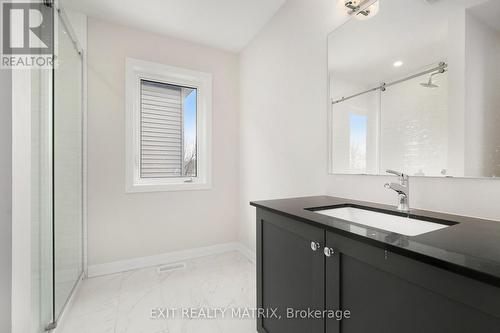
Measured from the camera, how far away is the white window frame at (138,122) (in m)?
2.38

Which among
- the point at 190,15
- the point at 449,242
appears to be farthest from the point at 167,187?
the point at 449,242

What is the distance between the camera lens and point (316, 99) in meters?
1.71

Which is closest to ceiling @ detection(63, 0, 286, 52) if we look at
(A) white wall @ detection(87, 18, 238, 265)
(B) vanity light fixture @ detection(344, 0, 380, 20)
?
(A) white wall @ detection(87, 18, 238, 265)

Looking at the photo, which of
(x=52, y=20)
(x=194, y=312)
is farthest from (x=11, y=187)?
(x=194, y=312)

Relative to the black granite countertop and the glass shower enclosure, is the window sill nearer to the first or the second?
the glass shower enclosure

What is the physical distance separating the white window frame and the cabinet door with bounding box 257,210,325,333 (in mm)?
1560

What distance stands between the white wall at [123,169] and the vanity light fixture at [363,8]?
5.61 ft

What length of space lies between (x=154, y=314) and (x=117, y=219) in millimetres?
1090

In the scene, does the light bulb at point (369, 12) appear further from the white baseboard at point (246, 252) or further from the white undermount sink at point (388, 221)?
the white baseboard at point (246, 252)

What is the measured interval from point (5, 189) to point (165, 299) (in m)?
1.30

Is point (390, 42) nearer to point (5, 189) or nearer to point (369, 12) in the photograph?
point (369, 12)

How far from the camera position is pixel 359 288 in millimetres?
771

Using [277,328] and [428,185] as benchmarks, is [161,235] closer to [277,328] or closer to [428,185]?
[277,328]

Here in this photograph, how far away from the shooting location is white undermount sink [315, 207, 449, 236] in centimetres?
98
